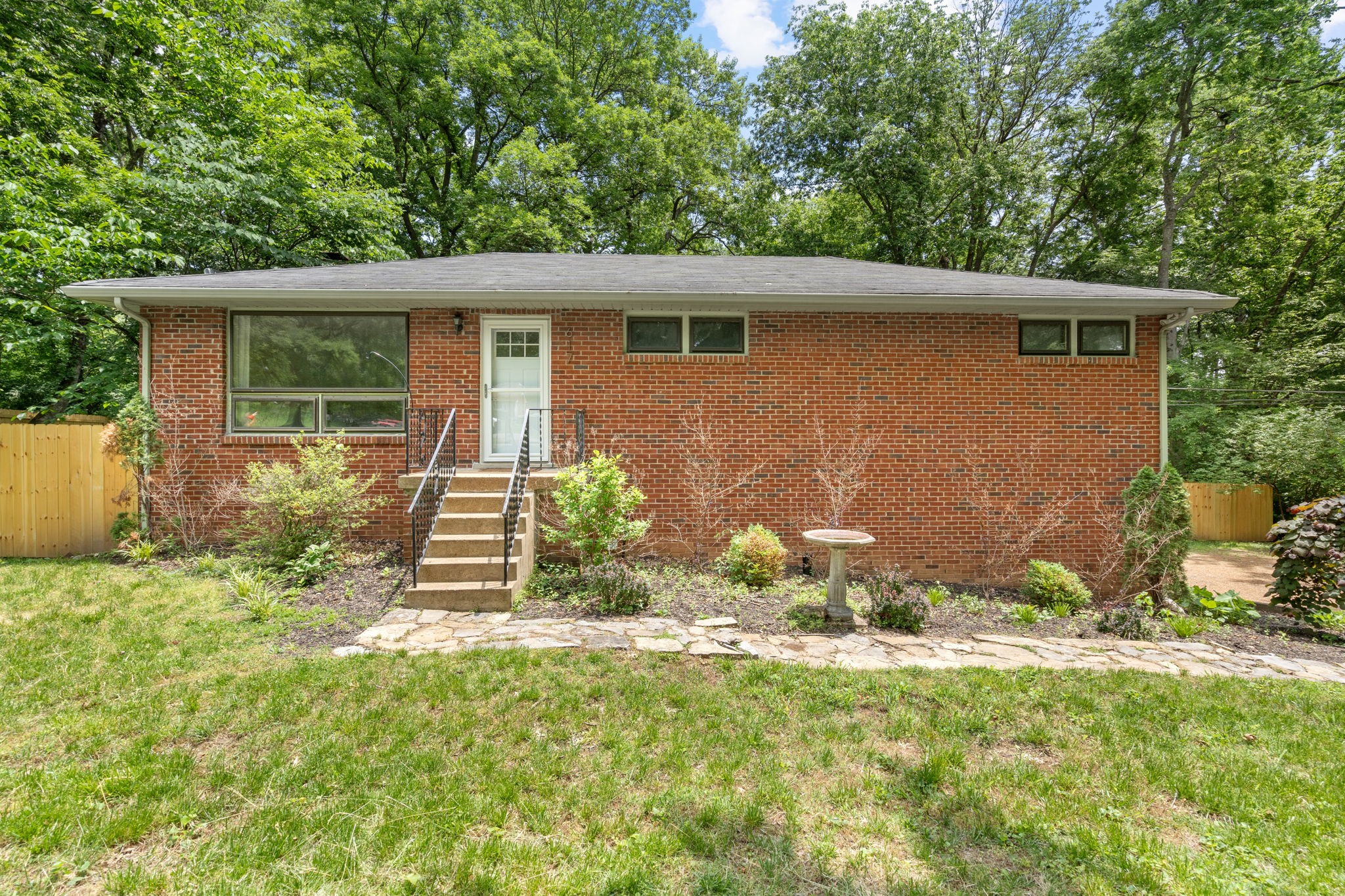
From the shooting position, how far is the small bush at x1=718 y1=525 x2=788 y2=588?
242 inches

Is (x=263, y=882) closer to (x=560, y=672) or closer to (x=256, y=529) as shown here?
(x=560, y=672)

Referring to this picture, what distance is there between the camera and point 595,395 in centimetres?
733

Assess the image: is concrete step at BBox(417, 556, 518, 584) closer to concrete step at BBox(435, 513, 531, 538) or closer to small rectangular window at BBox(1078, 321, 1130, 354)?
concrete step at BBox(435, 513, 531, 538)

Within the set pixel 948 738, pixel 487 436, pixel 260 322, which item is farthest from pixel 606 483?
pixel 260 322

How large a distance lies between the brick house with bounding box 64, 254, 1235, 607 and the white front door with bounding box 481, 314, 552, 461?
26 millimetres

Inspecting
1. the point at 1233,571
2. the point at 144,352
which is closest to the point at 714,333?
the point at 144,352

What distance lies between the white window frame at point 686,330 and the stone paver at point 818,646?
3647 mm

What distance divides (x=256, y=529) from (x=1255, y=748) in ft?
30.4

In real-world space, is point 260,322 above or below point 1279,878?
above

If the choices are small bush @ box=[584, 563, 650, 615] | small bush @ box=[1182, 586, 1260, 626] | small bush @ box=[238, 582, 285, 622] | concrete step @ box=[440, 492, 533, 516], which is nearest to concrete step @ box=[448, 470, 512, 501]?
concrete step @ box=[440, 492, 533, 516]

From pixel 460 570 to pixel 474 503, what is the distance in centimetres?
102

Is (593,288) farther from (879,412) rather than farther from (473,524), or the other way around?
(879,412)

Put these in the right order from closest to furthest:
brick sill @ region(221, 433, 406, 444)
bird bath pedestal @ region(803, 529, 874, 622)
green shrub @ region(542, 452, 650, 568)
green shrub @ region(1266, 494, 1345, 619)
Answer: bird bath pedestal @ region(803, 529, 874, 622)
green shrub @ region(542, 452, 650, 568)
green shrub @ region(1266, 494, 1345, 619)
brick sill @ region(221, 433, 406, 444)

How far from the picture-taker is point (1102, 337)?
7527 mm
